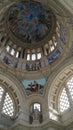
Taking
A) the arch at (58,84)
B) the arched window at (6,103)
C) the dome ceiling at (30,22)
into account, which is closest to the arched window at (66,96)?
the arch at (58,84)

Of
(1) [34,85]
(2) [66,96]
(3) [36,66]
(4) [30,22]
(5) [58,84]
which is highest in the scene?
(4) [30,22]

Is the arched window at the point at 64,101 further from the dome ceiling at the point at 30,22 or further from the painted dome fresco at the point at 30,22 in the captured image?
the painted dome fresco at the point at 30,22

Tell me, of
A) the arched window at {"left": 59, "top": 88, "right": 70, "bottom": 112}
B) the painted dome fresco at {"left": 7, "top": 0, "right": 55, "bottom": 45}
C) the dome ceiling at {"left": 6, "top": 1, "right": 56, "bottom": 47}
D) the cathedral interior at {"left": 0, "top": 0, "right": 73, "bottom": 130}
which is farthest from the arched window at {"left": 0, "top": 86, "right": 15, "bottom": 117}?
the painted dome fresco at {"left": 7, "top": 0, "right": 55, "bottom": 45}

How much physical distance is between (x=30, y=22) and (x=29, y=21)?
168 millimetres

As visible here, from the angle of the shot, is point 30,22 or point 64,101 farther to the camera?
point 30,22

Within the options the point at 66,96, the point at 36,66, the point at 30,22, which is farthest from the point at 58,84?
the point at 30,22

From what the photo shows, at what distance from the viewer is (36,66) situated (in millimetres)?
26250

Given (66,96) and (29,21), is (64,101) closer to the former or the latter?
(66,96)

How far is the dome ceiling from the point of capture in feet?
89.4

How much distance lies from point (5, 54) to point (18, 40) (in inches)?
122

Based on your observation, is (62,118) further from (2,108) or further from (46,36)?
(46,36)

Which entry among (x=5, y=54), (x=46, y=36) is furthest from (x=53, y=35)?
(x=5, y=54)

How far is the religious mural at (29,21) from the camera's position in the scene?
27281mm

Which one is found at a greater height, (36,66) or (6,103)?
(36,66)
